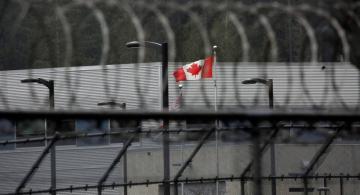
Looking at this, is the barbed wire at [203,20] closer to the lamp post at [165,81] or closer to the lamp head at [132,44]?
the lamp post at [165,81]

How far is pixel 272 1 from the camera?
603cm

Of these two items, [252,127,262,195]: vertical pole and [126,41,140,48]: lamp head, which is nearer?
[252,127,262,195]: vertical pole

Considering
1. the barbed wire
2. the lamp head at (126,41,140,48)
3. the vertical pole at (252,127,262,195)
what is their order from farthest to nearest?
the lamp head at (126,41,140,48), the barbed wire, the vertical pole at (252,127,262,195)

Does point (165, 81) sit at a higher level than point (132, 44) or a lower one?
lower

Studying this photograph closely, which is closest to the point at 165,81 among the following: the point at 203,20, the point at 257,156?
the point at 203,20

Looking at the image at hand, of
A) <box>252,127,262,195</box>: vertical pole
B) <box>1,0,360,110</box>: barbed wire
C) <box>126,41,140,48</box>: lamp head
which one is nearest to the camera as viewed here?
<box>252,127,262,195</box>: vertical pole

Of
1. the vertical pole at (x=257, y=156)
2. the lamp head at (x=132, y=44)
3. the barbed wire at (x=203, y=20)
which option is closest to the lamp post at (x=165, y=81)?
the lamp head at (x=132, y=44)

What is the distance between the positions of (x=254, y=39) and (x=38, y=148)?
1159 centimetres

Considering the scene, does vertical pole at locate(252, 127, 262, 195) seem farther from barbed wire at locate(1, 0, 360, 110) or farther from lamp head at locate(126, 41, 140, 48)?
lamp head at locate(126, 41, 140, 48)

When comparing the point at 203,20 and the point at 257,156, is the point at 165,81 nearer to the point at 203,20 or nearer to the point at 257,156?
the point at 203,20

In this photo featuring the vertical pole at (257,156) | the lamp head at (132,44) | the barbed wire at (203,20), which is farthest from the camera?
the lamp head at (132,44)

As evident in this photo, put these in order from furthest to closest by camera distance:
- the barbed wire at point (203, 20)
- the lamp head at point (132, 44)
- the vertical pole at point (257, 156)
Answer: the lamp head at point (132, 44) < the barbed wire at point (203, 20) < the vertical pole at point (257, 156)

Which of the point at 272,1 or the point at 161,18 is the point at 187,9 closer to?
the point at 161,18

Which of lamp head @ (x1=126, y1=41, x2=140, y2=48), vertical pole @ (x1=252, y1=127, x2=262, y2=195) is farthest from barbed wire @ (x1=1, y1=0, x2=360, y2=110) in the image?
lamp head @ (x1=126, y1=41, x2=140, y2=48)
